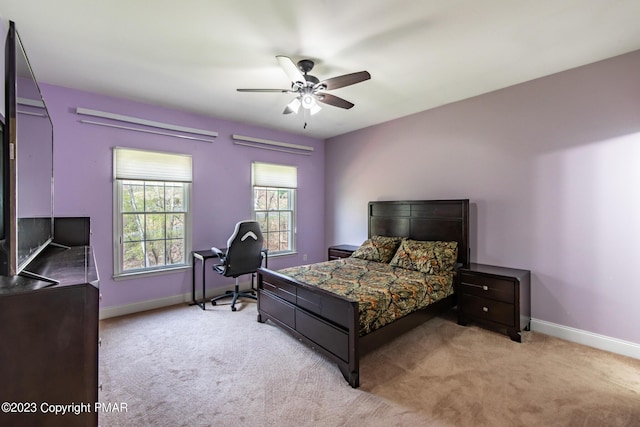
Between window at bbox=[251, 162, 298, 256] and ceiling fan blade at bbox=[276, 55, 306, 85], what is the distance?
238 cm

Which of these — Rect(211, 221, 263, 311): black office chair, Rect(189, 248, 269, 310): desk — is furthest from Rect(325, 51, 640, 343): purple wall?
Rect(189, 248, 269, 310): desk

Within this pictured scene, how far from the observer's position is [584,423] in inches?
69.6

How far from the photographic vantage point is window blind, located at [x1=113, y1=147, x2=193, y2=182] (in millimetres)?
3477

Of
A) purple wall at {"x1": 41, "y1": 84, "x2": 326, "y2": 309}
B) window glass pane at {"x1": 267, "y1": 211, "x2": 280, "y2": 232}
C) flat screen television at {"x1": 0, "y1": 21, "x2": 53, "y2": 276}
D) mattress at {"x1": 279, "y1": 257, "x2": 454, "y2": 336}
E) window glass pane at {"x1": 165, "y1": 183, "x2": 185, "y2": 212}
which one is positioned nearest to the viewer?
flat screen television at {"x1": 0, "y1": 21, "x2": 53, "y2": 276}

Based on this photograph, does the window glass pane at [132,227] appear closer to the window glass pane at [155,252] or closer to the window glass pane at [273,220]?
the window glass pane at [155,252]

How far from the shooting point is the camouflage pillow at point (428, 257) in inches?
129

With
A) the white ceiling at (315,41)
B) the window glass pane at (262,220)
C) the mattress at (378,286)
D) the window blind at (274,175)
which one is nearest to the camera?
the white ceiling at (315,41)

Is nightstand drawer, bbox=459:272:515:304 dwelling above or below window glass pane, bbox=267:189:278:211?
below

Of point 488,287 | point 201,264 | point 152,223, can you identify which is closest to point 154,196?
point 152,223

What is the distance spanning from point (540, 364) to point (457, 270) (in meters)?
1.10

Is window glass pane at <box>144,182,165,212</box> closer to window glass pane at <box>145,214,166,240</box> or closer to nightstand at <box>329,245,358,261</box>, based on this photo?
window glass pane at <box>145,214,166,240</box>

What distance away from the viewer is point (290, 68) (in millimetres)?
2297

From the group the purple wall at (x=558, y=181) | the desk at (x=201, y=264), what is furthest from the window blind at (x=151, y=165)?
the purple wall at (x=558, y=181)

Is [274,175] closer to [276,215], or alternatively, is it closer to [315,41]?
[276,215]
